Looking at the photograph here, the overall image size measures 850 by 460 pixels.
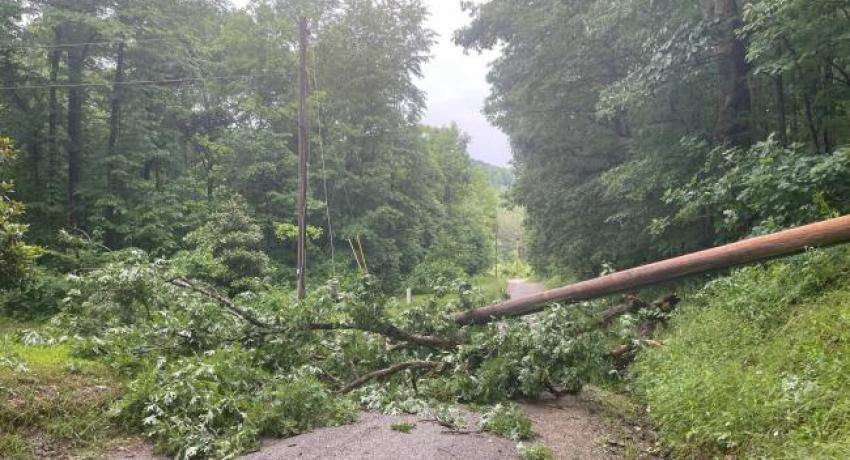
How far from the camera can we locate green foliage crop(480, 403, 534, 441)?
13.9ft

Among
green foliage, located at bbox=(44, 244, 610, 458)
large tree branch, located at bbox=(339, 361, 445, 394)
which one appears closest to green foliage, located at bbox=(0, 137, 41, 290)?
green foliage, located at bbox=(44, 244, 610, 458)

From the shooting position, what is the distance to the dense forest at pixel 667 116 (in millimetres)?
6270

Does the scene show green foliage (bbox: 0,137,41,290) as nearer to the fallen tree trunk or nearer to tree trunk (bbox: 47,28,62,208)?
the fallen tree trunk

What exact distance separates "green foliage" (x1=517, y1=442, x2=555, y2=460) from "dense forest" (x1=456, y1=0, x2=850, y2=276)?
4170 millimetres

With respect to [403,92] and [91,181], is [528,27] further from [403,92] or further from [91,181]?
[91,181]

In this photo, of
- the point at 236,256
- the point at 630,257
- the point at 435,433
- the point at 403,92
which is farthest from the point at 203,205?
the point at 435,433

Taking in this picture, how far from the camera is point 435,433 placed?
4.20 m

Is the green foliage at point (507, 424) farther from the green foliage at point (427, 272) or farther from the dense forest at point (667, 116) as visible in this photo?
the green foliage at point (427, 272)

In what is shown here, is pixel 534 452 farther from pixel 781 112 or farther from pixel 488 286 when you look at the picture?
pixel 488 286

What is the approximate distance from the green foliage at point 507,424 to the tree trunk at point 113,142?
676 inches

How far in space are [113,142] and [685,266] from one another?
20437 millimetres

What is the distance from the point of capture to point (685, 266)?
5.43 m

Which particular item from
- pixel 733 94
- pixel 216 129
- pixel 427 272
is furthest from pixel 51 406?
pixel 216 129

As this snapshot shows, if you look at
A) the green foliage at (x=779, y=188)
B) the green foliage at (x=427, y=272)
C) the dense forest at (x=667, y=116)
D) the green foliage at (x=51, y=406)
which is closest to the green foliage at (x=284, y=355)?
Answer: the green foliage at (x=51, y=406)
